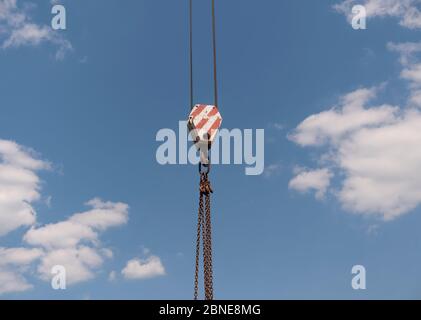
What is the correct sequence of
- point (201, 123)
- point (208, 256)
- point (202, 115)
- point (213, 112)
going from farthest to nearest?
1. point (213, 112)
2. point (202, 115)
3. point (201, 123)
4. point (208, 256)

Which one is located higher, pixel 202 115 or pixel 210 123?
pixel 202 115

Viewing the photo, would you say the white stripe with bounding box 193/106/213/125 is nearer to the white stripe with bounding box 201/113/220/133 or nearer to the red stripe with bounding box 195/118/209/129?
the red stripe with bounding box 195/118/209/129

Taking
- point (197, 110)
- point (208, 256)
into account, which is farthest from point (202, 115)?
point (208, 256)

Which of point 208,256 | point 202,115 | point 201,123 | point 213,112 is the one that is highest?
point 213,112

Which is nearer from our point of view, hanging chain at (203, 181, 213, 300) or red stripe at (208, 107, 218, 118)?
hanging chain at (203, 181, 213, 300)

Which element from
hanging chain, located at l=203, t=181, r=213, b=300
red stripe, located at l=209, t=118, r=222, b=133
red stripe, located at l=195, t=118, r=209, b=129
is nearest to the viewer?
hanging chain, located at l=203, t=181, r=213, b=300

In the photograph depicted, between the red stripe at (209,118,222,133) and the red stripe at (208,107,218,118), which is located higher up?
the red stripe at (208,107,218,118)

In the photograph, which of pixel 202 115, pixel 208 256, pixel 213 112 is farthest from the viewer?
pixel 213 112

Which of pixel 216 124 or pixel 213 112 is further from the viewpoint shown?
pixel 213 112

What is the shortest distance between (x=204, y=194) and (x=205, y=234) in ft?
5.19

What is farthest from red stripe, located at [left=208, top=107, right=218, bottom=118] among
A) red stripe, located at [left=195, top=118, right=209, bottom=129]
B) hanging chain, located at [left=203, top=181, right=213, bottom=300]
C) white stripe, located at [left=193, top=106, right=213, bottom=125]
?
hanging chain, located at [left=203, top=181, right=213, bottom=300]

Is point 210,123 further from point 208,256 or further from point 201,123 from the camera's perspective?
point 208,256
